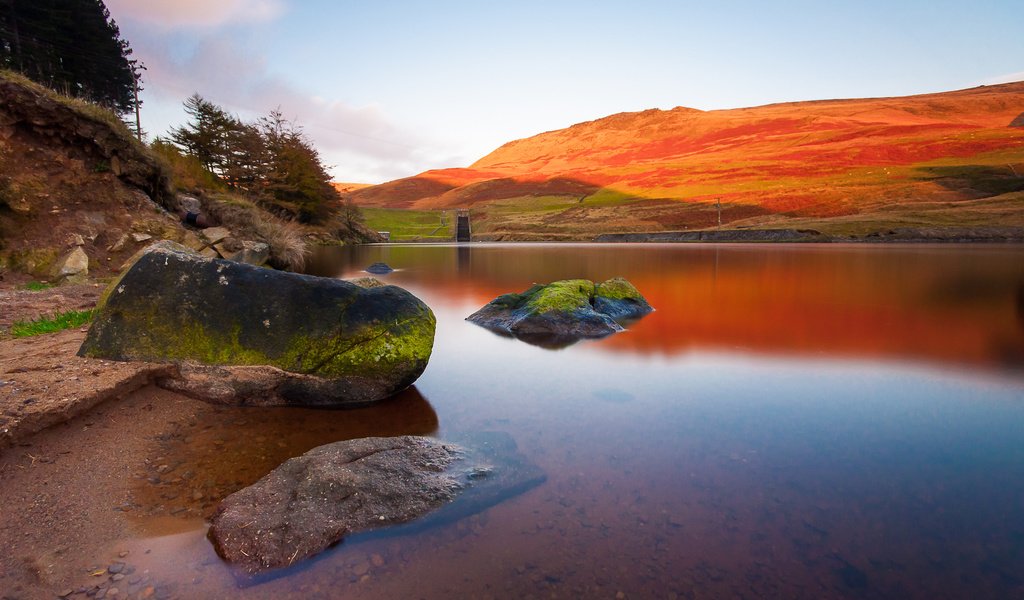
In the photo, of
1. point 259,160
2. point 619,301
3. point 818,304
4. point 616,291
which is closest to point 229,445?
point 619,301

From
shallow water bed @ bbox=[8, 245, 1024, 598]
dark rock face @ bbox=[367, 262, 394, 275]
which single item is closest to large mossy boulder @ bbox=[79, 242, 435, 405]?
shallow water bed @ bbox=[8, 245, 1024, 598]

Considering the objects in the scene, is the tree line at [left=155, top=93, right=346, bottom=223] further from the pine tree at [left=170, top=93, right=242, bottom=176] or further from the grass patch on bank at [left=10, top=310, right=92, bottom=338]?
the grass patch on bank at [left=10, top=310, right=92, bottom=338]

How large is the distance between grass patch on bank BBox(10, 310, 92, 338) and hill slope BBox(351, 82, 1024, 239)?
65.5 meters

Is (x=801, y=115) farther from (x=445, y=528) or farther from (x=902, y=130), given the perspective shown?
(x=445, y=528)

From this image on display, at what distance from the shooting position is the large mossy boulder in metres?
5.75

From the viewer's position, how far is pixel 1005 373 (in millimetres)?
8070

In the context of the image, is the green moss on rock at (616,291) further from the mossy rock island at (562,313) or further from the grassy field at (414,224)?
the grassy field at (414,224)

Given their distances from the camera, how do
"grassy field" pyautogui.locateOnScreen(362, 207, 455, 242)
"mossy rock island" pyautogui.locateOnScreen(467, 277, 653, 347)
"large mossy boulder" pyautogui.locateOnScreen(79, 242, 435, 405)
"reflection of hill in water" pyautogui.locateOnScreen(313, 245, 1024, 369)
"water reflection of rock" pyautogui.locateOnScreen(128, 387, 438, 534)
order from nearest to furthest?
"water reflection of rock" pyautogui.locateOnScreen(128, 387, 438, 534) < "large mossy boulder" pyautogui.locateOnScreen(79, 242, 435, 405) < "reflection of hill in water" pyautogui.locateOnScreen(313, 245, 1024, 369) < "mossy rock island" pyautogui.locateOnScreen(467, 277, 653, 347) < "grassy field" pyautogui.locateOnScreen(362, 207, 455, 242)

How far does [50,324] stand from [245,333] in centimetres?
410

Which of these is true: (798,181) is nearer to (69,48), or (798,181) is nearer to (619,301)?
(619,301)

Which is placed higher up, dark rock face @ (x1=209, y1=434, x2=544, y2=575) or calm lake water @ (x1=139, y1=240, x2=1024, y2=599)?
dark rock face @ (x1=209, y1=434, x2=544, y2=575)

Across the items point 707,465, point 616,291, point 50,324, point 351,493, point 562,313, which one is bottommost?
point 707,465

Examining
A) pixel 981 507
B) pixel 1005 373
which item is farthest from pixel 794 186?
pixel 981 507

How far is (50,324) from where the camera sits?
728 centimetres
